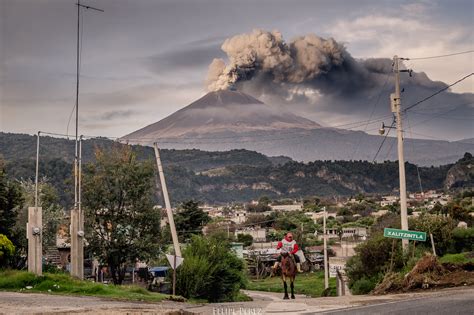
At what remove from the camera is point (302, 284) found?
67.6m

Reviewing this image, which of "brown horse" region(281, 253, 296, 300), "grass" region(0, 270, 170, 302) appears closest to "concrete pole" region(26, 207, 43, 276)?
"grass" region(0, 270, 170, 302)

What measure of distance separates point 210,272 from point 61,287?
869 centimetres

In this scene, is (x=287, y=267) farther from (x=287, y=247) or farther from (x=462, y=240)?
(x=462, y=240)

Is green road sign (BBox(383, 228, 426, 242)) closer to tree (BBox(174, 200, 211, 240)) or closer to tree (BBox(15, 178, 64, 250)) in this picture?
tree (BBox(15, 178, 64, 250))

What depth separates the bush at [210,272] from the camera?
32.7 metres

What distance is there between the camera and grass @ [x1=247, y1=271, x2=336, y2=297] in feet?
195

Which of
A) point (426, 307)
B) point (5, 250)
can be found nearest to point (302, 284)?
point (5, 250)

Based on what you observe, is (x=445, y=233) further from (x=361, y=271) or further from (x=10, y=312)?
(x=10, y=312)

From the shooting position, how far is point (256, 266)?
274 ft

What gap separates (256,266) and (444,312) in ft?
223

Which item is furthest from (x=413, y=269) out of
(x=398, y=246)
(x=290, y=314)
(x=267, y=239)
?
(x=267, y=239)

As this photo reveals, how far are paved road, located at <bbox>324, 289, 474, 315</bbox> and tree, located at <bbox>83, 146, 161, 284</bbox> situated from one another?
26.7 meters

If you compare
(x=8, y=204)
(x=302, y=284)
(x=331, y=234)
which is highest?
(x=8, y=204)

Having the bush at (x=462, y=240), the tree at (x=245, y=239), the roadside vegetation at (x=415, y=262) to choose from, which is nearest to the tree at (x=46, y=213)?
the roadside vegetation at (x=415, y=262)
